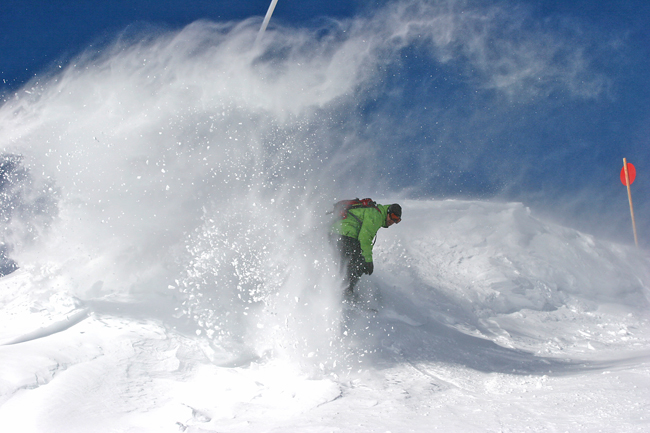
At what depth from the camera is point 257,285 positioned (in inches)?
156

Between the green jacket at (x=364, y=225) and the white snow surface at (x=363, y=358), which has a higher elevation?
the green jacket at (x=364, y=225)

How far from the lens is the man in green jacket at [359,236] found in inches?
156

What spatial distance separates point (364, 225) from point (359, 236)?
4.6 inches

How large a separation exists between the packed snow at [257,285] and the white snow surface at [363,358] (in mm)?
19

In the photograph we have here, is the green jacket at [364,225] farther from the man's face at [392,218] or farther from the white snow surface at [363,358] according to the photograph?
the white snow surface at [363,358]

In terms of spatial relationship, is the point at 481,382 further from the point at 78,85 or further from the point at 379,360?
the point at 78,85

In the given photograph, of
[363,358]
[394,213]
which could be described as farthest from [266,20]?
[363,358]

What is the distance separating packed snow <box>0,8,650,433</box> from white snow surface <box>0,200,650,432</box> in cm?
2

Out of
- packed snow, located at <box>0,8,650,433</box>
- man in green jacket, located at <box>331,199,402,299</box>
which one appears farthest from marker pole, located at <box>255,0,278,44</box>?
man in green jacket, located at <box>331,199,402,299</box>

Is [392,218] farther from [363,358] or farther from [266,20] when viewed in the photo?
[266,20]

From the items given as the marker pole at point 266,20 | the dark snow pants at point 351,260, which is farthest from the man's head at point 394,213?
the marker pole at point 266,20

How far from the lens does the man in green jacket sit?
3963mm

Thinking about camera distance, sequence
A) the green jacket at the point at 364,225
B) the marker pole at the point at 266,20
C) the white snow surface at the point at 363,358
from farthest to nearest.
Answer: the marker pole at the point at 266,20, the green jacket at the point at 364,225, the white snow surface at the point at 363,358

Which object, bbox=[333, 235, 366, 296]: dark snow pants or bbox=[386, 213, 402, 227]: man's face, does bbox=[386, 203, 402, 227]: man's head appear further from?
bbox=[333, 235, 366, 296]: dark snow pants
